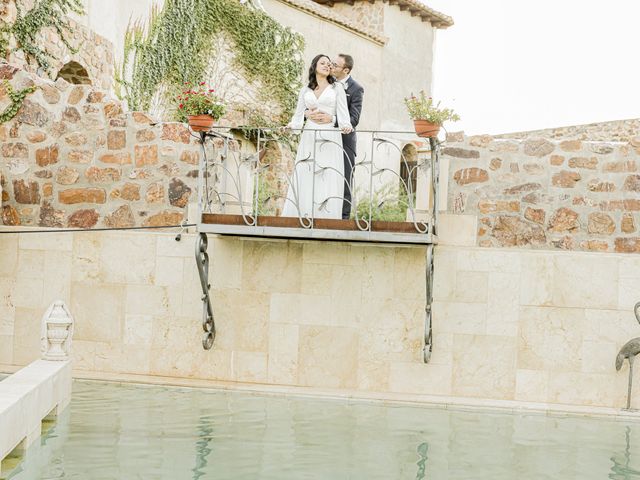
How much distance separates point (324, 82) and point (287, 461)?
415cm

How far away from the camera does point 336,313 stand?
8.62 meters

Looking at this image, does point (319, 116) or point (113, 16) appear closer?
point (319, 116)

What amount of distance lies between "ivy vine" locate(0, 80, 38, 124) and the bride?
3014 mm

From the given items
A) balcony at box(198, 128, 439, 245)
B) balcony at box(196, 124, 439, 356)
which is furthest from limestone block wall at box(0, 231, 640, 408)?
balcony at box(198, 128, 439, 245)

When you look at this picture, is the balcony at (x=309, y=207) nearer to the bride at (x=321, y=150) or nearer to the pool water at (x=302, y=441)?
the bride at (x=321, y=150)

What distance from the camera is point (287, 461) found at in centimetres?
603

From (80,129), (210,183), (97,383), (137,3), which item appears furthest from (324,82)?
(137,3)

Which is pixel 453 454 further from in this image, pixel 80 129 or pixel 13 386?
pixel 80 129

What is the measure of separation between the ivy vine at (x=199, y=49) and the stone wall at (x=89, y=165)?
412cm

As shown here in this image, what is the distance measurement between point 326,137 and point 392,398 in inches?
97.7

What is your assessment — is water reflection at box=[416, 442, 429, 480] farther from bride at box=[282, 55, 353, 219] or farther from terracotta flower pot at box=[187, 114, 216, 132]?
terracotta flower pot at box=[187, 114, 216, 132]

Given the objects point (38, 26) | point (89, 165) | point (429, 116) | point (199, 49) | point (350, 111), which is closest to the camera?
point (429, 116)

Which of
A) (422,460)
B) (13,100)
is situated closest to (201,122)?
(13,100)

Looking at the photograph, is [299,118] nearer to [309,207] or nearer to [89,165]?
[309,207]
